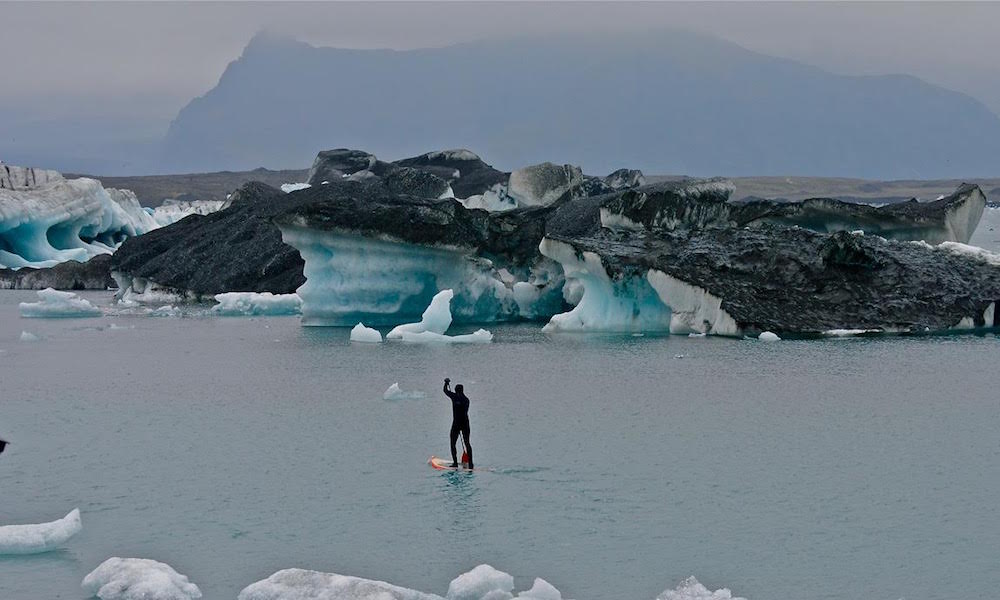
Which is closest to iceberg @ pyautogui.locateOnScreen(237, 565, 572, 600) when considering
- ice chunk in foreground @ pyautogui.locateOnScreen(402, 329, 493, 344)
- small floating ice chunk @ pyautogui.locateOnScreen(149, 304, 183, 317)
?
ice chunk in foreground @ pyautogui.locateOnScreen(402, 329, 493, 344)

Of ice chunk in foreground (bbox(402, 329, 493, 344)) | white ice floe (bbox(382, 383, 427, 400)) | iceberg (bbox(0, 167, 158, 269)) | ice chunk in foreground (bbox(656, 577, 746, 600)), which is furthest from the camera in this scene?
iceberg (bbox(0, 167, 158, 269))

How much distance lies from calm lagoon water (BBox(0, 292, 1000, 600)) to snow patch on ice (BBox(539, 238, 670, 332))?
3711mm

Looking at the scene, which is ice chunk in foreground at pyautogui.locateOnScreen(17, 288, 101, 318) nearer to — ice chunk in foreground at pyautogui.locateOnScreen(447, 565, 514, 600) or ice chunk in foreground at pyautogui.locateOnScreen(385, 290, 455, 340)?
ice chunk in foreground at pyautogui.locateOnScreen(385, 290, 455, 340)

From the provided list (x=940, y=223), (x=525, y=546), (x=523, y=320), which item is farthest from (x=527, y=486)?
(x=940, y=223)

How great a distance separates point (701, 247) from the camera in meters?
29.3

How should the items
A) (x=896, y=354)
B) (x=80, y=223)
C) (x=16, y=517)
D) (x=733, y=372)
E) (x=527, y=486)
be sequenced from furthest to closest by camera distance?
1. (x=80, y=223)
2. (x=896, y=354)
3. (x=733, y=372)
4. (x=527, y=486)
5. (x=16, y=517)

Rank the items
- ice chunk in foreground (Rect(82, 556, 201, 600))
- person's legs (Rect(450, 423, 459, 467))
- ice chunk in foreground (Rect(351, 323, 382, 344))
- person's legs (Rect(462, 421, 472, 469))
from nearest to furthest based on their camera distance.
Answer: ice chunk in foreground (Rect(82, 556, 201, 600)) < person's legs (Rect(462, 421, 472, 469)) < person's legs (Rect(450, 423, 459, 467)) < ice chunk in foreground (Rect(351, 323, 382, 344))

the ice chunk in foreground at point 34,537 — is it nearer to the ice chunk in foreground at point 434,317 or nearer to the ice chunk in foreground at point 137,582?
the ice chunk in foreground at point 137,582

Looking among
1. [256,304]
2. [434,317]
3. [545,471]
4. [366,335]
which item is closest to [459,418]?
[545,471]

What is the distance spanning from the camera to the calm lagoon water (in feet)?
35.6

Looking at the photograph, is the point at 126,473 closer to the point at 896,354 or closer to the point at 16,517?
the point at 16,517

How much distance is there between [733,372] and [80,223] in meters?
39.8

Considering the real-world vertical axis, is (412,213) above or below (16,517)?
above

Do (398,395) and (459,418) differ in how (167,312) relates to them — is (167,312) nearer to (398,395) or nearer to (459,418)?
(398,395)
